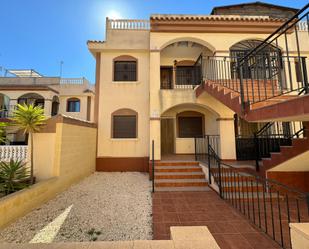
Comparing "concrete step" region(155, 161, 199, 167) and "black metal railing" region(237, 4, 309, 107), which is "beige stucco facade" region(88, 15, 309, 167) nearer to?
"concrete step" region(155, 161, 199, 167)

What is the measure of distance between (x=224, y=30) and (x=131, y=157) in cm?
828

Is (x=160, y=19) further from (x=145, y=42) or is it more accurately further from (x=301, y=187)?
(x=301, y=187)

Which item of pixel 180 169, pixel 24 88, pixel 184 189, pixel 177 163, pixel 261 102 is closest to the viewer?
pixel 261 102

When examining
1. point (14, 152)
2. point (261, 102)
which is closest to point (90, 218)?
point (14, 152)

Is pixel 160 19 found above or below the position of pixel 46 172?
above

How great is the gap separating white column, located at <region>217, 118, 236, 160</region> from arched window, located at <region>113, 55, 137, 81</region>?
5.51 m

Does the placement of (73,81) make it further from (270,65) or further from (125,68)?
(270,65)

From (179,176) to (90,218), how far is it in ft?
11.9

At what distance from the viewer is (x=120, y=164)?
8.88 metres

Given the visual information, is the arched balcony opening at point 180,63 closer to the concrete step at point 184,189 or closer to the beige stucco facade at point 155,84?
the beige stucco facade at point 155,84

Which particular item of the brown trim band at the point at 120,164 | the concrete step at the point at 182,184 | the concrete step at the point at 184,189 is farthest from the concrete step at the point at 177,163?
the brown trim band at the point at 120,164

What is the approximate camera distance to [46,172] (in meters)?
5.54

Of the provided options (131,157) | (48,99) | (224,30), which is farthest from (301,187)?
(48,99)

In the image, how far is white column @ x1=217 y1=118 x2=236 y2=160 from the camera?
25.3 ft
